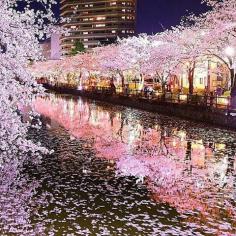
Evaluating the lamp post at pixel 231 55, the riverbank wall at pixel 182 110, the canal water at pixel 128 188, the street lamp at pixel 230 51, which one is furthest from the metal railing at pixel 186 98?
the canal water at pixel 128 188

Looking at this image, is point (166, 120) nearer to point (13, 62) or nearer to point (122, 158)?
point (122, 158)

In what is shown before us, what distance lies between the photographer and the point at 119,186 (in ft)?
50.9

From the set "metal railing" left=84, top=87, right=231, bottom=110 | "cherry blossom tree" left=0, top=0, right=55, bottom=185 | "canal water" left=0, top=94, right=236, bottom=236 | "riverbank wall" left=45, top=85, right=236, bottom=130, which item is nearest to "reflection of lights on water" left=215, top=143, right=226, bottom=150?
"canal water" left=0, top=94, right=236, bottom=236

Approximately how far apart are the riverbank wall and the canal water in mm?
5369

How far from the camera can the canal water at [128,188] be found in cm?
1144

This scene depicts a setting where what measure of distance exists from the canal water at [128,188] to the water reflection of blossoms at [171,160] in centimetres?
3

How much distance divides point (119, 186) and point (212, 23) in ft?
90.3

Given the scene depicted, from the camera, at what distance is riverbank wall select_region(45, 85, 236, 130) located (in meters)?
33.3

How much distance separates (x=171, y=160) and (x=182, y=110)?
20857 mm

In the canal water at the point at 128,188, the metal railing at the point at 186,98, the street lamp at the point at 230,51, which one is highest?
the street lamp at the point at 230,51

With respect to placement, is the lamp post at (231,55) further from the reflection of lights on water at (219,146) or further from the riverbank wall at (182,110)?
the reflection of lights on water at (219,146)

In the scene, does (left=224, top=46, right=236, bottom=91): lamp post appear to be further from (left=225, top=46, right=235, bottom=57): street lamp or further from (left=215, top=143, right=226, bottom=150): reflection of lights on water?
(left=215, top=143, right=226, bottom=150): reflection of lights on water

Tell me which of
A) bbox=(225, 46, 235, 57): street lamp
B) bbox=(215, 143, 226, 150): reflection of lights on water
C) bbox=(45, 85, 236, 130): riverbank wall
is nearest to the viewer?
bbox=(215, 143, 226, 150): reflection of lights on water

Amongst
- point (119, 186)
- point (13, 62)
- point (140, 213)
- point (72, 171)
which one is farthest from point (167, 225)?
point (72, 171)
